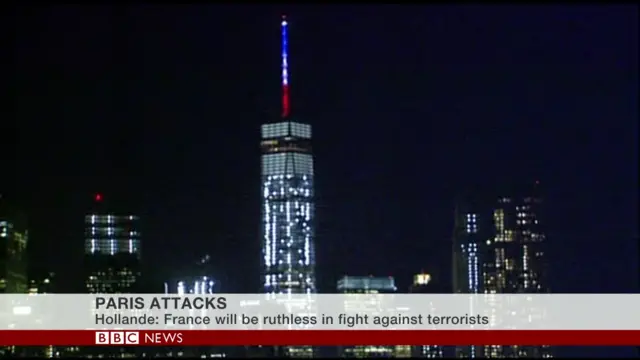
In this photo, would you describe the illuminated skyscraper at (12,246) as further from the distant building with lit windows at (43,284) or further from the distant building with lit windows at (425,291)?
the distant building with lit windows at (425,291)

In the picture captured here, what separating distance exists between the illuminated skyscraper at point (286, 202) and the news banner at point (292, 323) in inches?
76.4

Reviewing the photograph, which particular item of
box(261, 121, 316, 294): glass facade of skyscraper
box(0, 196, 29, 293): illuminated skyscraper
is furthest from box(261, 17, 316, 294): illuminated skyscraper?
box(0, 196, 29, 293): illuminated skyscraper

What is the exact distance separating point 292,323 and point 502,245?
9.17 ft

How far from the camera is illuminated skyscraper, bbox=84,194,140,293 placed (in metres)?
6.53

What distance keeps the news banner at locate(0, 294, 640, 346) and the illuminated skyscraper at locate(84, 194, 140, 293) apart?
1.29 metres

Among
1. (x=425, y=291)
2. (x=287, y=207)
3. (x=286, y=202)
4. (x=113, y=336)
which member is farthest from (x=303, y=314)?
(x=287, y=207)

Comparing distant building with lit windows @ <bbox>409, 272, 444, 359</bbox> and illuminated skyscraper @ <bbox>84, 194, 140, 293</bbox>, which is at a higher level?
illuminated skyscraper @ <bbox>84, 194, 140, 293</bbox>

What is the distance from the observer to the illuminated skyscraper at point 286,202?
729 centimetres

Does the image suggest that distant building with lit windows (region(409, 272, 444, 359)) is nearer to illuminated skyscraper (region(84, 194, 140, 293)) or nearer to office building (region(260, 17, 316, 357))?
office building (region(260, 17, 316, 357))

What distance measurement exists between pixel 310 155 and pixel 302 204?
27.9 inches

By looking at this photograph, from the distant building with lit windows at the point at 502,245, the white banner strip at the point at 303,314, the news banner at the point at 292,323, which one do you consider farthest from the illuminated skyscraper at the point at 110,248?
the distant building with lit windows at the point at 502,245

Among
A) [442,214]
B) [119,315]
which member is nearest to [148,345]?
[119,315]

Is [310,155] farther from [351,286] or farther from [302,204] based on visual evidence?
[351,286]

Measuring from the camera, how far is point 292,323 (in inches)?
202
